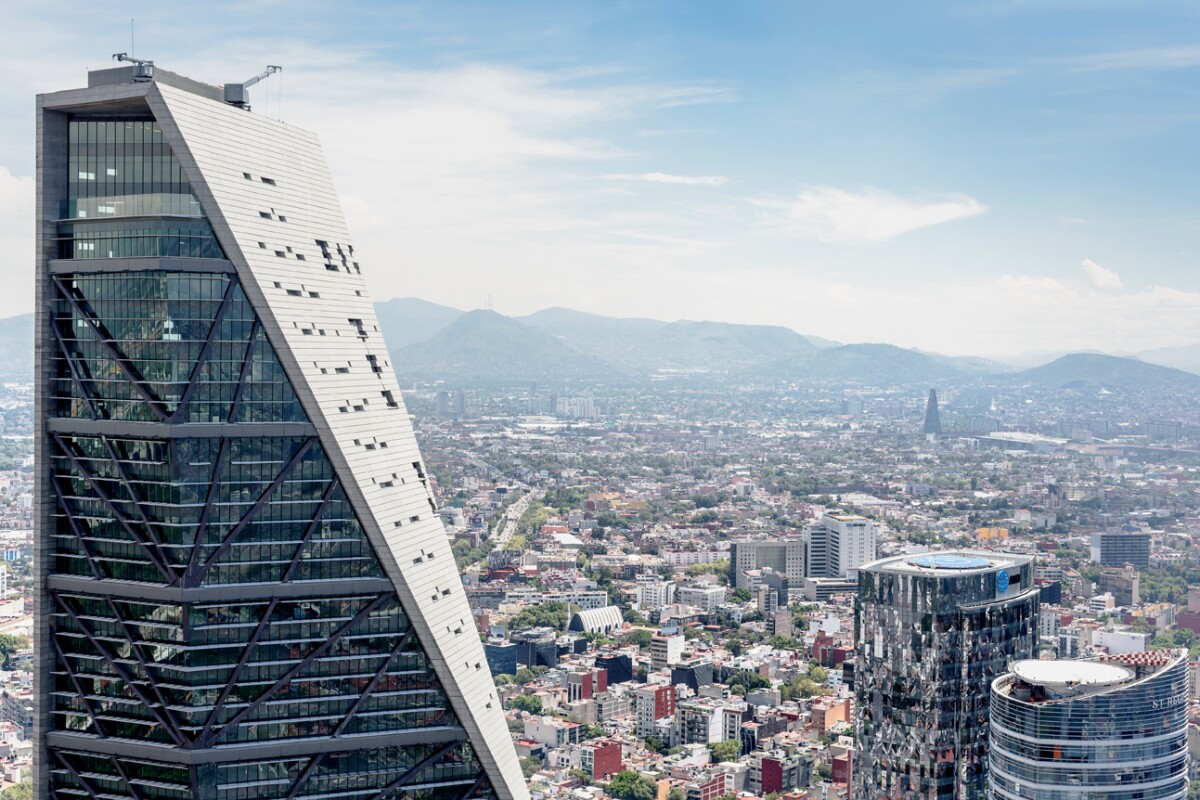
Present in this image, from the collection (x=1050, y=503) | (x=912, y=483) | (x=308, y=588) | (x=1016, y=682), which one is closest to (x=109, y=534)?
(x=308, y=588)

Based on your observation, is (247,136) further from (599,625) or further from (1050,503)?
(1050,503)

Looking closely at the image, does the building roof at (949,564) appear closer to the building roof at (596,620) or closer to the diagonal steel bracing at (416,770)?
the diagonal steel bracing at (416,770)

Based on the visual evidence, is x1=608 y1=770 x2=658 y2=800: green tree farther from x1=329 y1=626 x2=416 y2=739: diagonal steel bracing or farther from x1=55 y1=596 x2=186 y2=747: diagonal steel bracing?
x1=55 y1=596 x2=186 y2=747: diagonal steel bracing

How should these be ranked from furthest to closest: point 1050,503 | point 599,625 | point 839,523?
point 1050,503
point 839,523
point 599,625

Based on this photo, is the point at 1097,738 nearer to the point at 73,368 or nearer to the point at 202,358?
the point at 202,358

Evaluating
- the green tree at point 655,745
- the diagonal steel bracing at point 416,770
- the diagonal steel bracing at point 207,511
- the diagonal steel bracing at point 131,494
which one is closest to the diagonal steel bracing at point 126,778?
the diagonal steel bracing at point 131,494

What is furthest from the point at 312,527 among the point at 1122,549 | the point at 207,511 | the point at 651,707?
the point at 1122,549
